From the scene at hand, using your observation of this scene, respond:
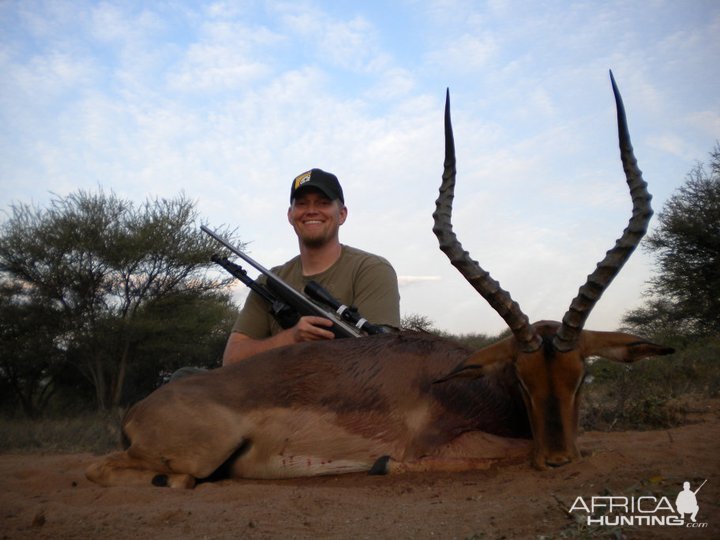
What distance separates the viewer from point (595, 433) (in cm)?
687

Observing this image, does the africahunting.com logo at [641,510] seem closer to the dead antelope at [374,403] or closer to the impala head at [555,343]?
the impala head at [555,343]

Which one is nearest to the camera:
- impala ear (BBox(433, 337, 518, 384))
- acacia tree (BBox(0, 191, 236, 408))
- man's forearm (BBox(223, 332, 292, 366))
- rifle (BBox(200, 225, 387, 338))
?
impala ear (BBox(433, 337, 518, 384))

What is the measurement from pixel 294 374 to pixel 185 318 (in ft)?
46.5

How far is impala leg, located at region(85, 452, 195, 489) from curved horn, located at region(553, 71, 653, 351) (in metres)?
2.89

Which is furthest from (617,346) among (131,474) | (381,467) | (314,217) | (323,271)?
(131,474)

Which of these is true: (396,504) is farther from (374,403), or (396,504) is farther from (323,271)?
(323,271)

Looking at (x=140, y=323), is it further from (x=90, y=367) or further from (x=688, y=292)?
(x=688, y=292)

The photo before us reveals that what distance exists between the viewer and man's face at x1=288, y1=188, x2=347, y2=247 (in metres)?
7.00

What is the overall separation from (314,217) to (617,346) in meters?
3.51

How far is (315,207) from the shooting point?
7.09m

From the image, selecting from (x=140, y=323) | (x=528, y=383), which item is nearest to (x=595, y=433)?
(x=528, y=383)

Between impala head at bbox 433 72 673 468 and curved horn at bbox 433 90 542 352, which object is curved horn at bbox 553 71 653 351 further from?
curved horn at bbox 433 90 542 352

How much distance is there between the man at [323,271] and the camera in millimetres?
6609

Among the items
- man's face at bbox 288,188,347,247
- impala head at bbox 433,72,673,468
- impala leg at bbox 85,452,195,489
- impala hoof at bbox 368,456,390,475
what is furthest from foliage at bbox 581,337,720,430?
impala leg at bbox 85,452,195,489
